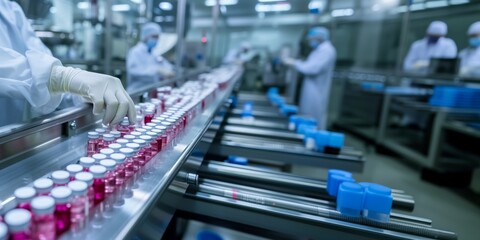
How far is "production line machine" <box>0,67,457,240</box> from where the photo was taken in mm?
463

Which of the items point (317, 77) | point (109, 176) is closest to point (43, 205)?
point (109, 176)

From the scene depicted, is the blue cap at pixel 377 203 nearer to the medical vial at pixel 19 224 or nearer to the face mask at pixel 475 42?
the medical vial at pixel 19 224

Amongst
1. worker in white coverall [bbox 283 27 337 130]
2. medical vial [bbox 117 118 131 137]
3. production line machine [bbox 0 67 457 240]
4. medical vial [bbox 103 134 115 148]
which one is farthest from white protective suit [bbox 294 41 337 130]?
medical vial [bbox 103 134 115 148]

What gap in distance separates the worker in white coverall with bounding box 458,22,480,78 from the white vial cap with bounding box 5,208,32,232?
128 inches

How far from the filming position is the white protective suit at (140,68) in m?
3.12

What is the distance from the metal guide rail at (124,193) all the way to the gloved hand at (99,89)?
11 cm

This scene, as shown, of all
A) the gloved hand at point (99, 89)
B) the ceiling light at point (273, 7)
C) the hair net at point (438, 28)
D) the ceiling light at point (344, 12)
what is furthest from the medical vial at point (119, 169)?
the ceiling light at point (273, 7)

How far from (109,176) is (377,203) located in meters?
0.57

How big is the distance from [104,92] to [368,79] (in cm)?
448

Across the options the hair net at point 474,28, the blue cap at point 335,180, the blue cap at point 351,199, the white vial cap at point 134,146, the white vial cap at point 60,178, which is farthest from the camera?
the hair net at point 474,28

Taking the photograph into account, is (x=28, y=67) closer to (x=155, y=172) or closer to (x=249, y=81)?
(x=155, y=172)

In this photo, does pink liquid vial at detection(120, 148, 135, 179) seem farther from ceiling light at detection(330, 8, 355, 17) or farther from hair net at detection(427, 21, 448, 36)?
ceiling light at detection(330, 8, 355, 17)


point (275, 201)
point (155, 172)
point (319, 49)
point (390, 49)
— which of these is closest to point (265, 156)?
point (275, 201)

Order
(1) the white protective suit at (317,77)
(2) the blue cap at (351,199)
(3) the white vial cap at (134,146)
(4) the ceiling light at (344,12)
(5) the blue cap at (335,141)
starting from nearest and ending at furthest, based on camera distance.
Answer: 1. (3) the white vial cap at (134,146)
2. (2) the blue cap at (351,199)
3. (5) the blue cap at (335,141)
4. (1) the white protective suit at (317,77)
5. (4) the ceiling light at (344,12)
